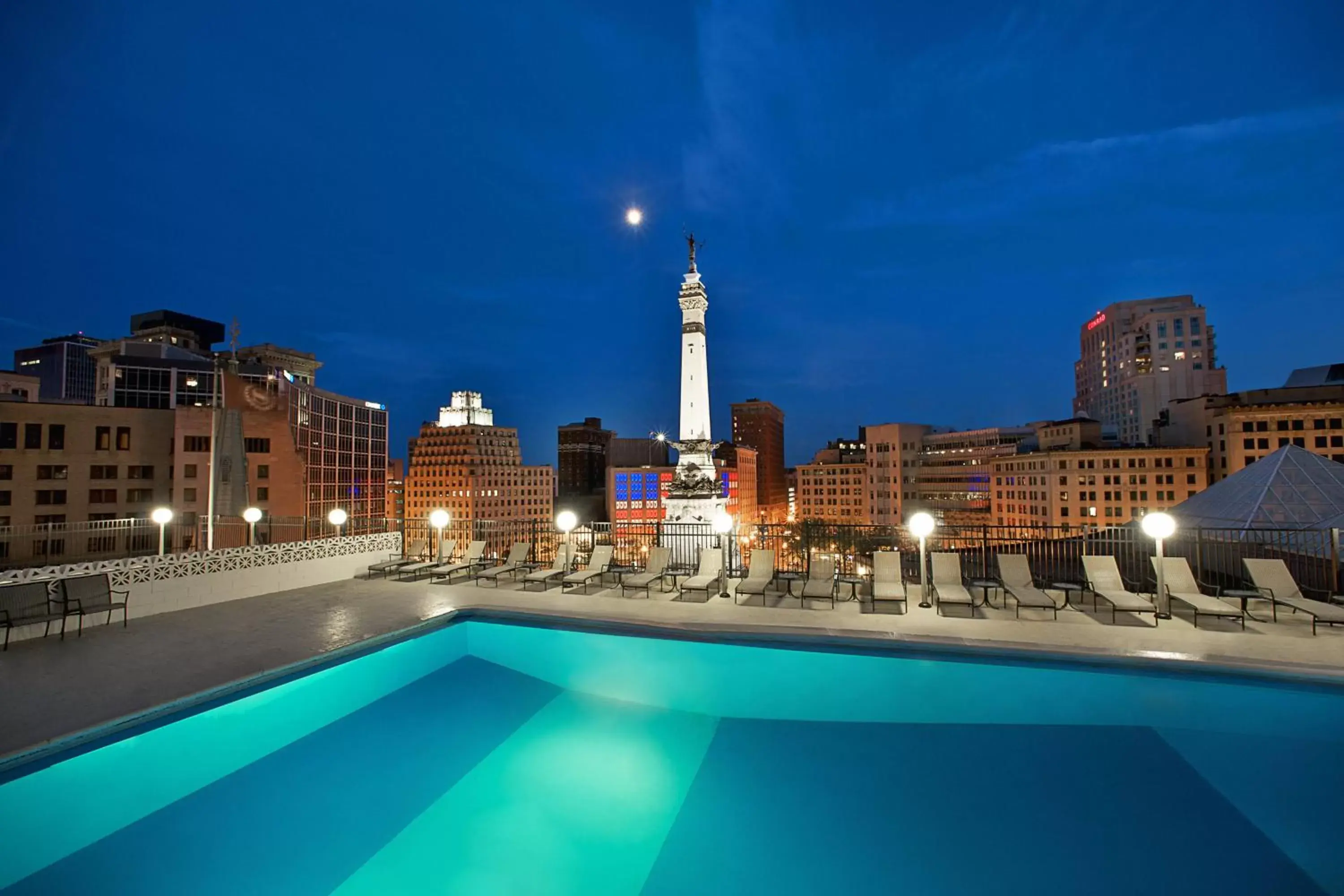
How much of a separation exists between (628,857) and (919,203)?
166 m

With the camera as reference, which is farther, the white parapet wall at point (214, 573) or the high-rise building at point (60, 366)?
the high-rise building at point (60, 366)

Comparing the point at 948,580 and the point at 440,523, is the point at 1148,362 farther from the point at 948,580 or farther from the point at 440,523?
the point at 440,523

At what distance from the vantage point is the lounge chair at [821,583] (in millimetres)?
9500

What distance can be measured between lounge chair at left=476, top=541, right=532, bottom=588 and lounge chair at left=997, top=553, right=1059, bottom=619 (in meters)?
9.00

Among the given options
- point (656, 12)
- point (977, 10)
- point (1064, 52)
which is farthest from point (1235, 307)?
point (656, 12)

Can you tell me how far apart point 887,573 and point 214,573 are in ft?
38.3

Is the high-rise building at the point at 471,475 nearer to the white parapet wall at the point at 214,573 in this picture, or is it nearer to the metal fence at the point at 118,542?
the metal fence at the point at 118,542

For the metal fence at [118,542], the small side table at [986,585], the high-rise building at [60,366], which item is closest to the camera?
the small side table at [986,585]

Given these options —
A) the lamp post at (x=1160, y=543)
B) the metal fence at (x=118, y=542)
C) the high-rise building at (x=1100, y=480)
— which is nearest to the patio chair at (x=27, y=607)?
the lamp post at (x=1160, y=543)

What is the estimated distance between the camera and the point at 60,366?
113 metres

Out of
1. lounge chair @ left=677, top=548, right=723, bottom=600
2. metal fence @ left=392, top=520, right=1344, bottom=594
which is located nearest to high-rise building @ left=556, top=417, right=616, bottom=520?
metal fence @ left=392, top=520, right=1344, bottom=594

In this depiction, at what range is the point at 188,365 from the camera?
6438 cm

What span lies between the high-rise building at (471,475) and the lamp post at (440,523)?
9681 cm

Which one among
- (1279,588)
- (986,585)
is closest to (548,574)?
(986,585)
